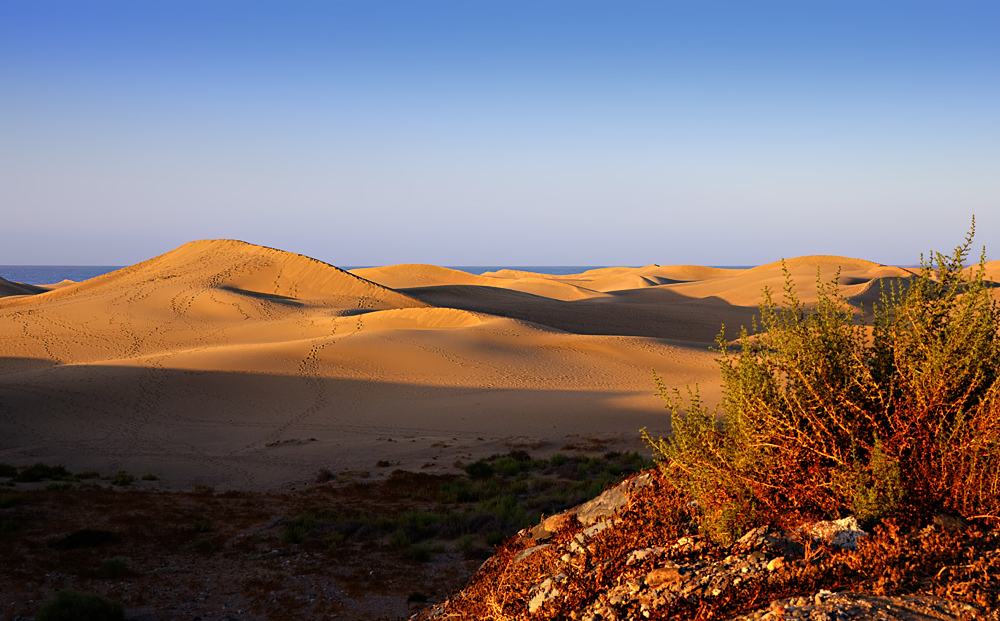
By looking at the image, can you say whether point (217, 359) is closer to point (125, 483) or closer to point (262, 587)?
point (125, 483)

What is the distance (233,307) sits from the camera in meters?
35.7

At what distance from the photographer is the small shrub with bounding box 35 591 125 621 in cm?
607

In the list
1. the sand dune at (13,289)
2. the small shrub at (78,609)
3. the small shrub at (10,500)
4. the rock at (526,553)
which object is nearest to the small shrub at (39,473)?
the small shrub at (10,500)

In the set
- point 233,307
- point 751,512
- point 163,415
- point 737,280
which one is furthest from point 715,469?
point 737,280

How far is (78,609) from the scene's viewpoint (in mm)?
6160

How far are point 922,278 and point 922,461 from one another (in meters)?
1.11

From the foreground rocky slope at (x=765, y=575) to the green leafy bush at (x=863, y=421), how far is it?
0.47 ft

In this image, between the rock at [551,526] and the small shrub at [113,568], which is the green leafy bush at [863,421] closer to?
the rock at [551,526]

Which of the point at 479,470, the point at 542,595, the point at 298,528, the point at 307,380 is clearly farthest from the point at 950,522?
the point at 307,380

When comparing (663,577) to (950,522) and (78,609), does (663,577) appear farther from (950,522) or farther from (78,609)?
(78,609)

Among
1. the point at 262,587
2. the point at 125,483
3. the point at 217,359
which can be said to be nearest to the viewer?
the point at 262,587

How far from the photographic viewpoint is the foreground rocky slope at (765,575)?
285cm

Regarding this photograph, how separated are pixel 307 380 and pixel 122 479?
953 cm

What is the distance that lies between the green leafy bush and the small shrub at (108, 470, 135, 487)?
12146mm
